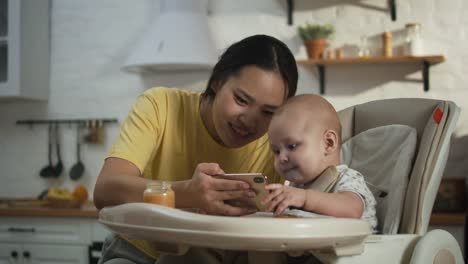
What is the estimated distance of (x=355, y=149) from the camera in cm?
186

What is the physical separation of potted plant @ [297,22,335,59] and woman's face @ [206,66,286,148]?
1.79 m

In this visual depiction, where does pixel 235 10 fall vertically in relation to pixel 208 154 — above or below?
above

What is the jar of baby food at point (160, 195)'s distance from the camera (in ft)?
4.35

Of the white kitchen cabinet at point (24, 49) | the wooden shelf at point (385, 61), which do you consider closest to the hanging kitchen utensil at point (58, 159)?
the white kitchen cabinet at point (24, 49)

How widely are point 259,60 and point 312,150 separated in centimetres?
32

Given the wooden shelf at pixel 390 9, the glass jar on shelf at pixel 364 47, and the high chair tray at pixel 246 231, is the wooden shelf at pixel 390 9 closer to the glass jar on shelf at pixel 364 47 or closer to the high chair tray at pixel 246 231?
the glass jar on shelf at pixel 364 47

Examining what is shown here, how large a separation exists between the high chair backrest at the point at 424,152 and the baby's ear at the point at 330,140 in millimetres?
226

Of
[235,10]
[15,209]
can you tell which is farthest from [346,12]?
[15,209]

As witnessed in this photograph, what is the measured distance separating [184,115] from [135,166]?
0.31 metres

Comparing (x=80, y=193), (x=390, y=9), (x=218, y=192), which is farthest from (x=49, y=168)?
(x=218, y=192)

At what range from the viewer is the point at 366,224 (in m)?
1.24

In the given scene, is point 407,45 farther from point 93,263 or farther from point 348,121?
point 93,263

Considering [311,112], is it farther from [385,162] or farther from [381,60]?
[381,60]

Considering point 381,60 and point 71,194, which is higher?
point 381,60
